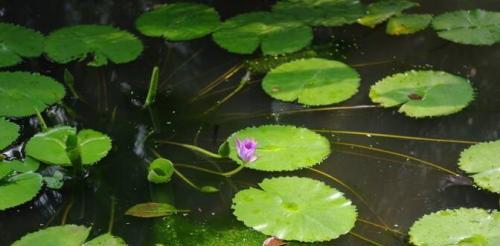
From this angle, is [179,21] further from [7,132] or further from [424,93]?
[424,93]

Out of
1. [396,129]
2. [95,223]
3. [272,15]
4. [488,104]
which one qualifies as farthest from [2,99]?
[488,104]

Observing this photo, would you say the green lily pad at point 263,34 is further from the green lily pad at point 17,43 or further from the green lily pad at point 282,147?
the green lily pad at point 17,43

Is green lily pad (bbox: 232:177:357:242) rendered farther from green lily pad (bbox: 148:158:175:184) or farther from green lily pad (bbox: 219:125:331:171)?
green lily pad (bbox: 148:158:175:184)

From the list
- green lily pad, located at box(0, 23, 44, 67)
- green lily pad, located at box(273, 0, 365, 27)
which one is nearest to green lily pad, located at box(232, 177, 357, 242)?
green lily pad, located at box(273, 0, 365, 27)

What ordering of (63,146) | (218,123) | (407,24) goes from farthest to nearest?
(407,24) < (218,123) < (63,146)

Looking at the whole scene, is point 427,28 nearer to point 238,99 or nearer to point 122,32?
point 238,99

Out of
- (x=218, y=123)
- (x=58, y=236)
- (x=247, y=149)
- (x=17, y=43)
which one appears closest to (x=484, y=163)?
(x=247, y=149)

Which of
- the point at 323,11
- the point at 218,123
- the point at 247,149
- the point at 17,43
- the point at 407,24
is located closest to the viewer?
the point at 247,149
